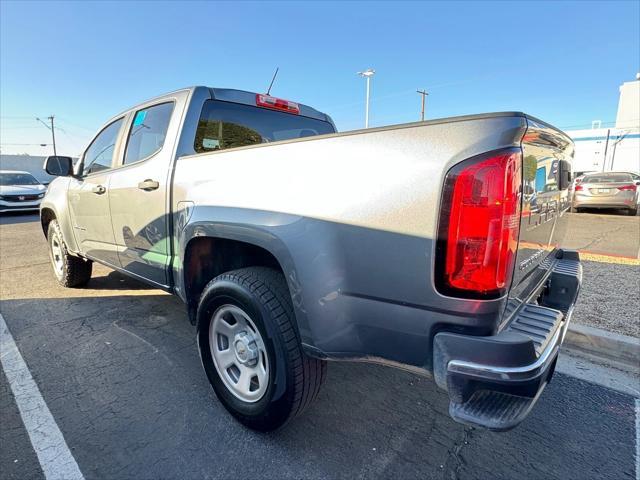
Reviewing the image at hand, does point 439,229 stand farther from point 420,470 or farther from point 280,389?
point 420,470

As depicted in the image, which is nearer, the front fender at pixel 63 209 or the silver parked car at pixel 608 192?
the front fender at pixel 63 209

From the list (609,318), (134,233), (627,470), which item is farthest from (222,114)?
(609,318)

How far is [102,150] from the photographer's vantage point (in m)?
3.79

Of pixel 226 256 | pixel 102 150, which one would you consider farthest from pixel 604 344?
pixel 102 150

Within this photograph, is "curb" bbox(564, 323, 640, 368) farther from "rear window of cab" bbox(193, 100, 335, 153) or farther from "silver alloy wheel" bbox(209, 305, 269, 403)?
"rear window of cab" bbox(193, 100, 335, 153)

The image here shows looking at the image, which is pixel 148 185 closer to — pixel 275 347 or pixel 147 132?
pixel 147 132

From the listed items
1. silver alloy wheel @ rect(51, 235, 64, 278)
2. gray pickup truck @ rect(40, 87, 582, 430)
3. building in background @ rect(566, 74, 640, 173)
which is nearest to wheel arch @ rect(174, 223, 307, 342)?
gray pickup truck @ rect(40, 87, 582, 430)

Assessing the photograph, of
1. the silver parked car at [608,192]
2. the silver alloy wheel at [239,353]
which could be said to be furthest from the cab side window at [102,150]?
the silver parked car at [608,192]

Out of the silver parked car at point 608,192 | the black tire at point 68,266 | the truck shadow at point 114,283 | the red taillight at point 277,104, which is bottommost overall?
the truck shadow at point 114,283

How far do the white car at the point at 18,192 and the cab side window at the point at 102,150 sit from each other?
11238 millimetres

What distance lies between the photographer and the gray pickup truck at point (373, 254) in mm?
1373

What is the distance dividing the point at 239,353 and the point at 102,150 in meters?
2.82

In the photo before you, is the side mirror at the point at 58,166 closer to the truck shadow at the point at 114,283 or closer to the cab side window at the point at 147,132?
the cab side window at the point at 147,132

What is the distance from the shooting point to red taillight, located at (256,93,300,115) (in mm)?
3186
